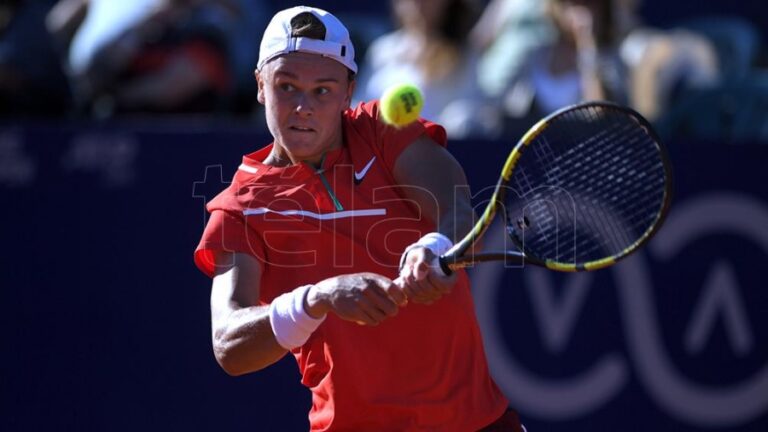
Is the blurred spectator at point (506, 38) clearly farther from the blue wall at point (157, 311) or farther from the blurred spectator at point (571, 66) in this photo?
the blue wall at point (157, 311)

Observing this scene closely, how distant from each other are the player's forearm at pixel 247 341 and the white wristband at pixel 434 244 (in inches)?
14.9

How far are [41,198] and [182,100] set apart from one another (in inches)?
47.5

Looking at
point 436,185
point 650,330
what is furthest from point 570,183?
point 650,330

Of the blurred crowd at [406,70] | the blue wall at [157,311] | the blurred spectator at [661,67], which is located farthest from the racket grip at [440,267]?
the blurred spectator at [661,67]

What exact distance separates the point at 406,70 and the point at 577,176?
2.82 metres

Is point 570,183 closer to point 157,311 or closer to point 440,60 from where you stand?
point 157,311

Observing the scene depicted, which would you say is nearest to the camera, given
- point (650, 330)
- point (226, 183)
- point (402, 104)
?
point (402, 104)

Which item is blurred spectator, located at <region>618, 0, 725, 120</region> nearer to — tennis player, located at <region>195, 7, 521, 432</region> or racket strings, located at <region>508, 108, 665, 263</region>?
racket strings, located at <region>508, 108, 665, 263</region>

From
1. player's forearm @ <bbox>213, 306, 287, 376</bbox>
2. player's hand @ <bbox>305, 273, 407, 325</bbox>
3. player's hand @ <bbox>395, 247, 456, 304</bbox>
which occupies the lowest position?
player's forearm @ <bbox>213, 306, 287, 376</bbox>

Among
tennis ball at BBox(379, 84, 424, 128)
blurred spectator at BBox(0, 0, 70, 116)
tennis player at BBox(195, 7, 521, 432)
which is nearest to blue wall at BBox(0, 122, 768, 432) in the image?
blurred spectator at BBox(0, 0, 70, 116)

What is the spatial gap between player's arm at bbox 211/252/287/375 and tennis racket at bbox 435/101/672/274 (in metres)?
0.57

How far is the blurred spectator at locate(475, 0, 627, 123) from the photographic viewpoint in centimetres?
626

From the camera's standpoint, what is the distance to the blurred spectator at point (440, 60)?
6465 mm

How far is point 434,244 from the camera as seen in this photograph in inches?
122
